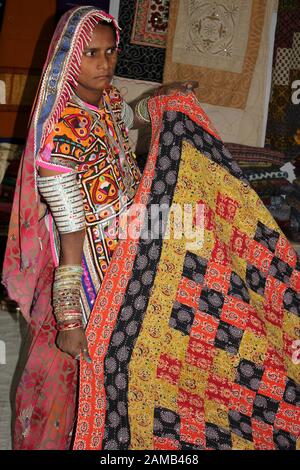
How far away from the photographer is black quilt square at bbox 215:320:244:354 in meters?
2.18

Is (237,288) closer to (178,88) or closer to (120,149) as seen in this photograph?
(120,149)

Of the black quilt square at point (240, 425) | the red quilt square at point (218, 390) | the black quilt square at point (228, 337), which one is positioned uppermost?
the black quilt square at point (228, 337)

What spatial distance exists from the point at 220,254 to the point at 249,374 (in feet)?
1.24

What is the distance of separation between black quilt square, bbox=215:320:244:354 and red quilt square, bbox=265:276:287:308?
0.52 feet

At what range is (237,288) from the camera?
2.19 m

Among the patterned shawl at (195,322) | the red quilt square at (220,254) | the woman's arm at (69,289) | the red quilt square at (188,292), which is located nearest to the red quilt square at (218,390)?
the patterned shawl at (195,322)

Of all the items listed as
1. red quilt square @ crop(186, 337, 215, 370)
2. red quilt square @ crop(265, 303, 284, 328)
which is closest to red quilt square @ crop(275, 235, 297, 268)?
red quilt square @ crop(265, 303, 284, 328)

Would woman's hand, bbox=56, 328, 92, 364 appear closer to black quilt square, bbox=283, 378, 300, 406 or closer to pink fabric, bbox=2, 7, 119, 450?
pink fabric, bbox=2, 7, 119, 450

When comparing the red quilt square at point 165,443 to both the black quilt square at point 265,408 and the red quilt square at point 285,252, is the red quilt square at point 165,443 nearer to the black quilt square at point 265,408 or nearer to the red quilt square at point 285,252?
the black quilt square at point 265,408

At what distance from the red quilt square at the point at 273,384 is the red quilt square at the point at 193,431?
21 centimetres

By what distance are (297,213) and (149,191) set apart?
8.33 feet

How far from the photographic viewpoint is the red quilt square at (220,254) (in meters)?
2.18

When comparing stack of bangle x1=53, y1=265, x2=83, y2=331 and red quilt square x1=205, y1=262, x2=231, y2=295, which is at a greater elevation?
red quilt square x1=205, y1=262, x2=231, y2=295
